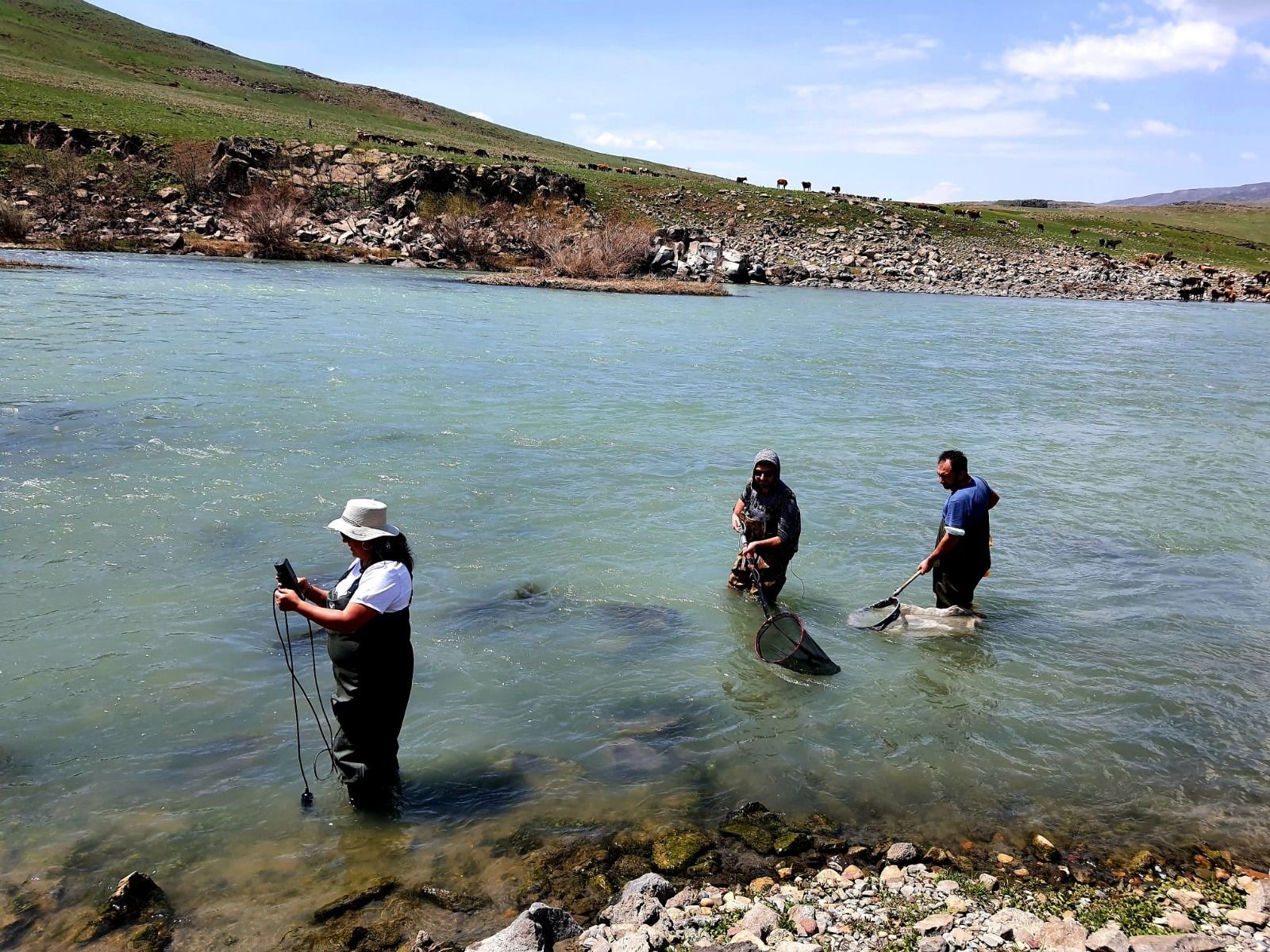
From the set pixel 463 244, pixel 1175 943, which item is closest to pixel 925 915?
pixel 1175 943

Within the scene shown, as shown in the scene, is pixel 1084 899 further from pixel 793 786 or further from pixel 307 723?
pixel 307 723

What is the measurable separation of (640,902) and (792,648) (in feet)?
12.4

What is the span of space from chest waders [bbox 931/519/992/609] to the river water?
1.65ft

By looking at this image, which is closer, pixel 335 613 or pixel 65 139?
pixel 335 613

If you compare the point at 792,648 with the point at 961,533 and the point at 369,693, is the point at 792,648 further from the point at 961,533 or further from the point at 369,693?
the point at 369,693

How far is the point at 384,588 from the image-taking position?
5387 mm

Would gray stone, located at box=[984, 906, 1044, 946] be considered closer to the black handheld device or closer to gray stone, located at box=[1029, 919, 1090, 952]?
gray stone, located at box=[1029, 919, 1090, 952]

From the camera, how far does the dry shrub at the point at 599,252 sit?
180 feet

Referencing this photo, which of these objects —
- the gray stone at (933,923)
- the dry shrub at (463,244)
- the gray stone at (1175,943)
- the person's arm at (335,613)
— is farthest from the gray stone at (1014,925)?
the dry shrub at (463,244)

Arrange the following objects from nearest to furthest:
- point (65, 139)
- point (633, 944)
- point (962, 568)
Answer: point (633, 944) < point (962, 568) < point (65, 139)

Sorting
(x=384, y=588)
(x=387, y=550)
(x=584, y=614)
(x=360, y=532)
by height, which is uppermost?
(x=360, y=532)

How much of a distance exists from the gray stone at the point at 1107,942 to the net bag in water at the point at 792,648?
3803 millimetres

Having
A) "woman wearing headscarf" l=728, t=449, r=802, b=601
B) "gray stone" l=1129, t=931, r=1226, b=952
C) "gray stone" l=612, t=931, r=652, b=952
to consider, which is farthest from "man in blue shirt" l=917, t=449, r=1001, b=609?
"gray stone" l=612, t=931, r=652, b=952

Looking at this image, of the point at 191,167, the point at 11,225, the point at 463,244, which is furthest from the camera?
the point at 191,167
